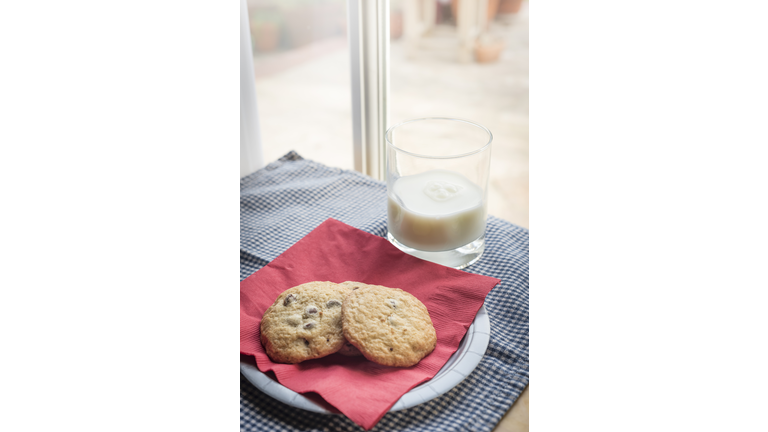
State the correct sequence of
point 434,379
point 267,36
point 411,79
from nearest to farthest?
1. point 434,379
2. point 267,36
3. point 411,79

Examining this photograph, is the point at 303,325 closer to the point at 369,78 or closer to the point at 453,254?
the point at 453,254

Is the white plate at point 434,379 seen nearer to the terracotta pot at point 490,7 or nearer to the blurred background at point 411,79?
the blurred background at point 411,79

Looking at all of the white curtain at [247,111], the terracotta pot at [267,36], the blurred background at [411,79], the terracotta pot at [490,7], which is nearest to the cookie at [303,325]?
the white curtain at [247,111]

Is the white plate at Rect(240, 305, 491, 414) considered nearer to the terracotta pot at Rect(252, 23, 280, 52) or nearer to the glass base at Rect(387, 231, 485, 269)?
the glass base at Rect(387, 231, 485, 269)

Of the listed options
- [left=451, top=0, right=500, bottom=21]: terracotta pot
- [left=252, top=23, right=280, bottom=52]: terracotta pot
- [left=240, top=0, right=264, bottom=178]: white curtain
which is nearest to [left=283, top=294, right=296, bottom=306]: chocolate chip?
[left=240, top=0, right=264, bottom=178]: white curtain

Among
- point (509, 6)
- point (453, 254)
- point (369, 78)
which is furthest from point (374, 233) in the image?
point (509, 6)

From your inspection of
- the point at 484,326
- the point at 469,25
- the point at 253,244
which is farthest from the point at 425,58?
the point at 484,326

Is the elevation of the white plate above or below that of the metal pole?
below

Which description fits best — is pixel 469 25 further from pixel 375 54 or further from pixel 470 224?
pixel 470 224
